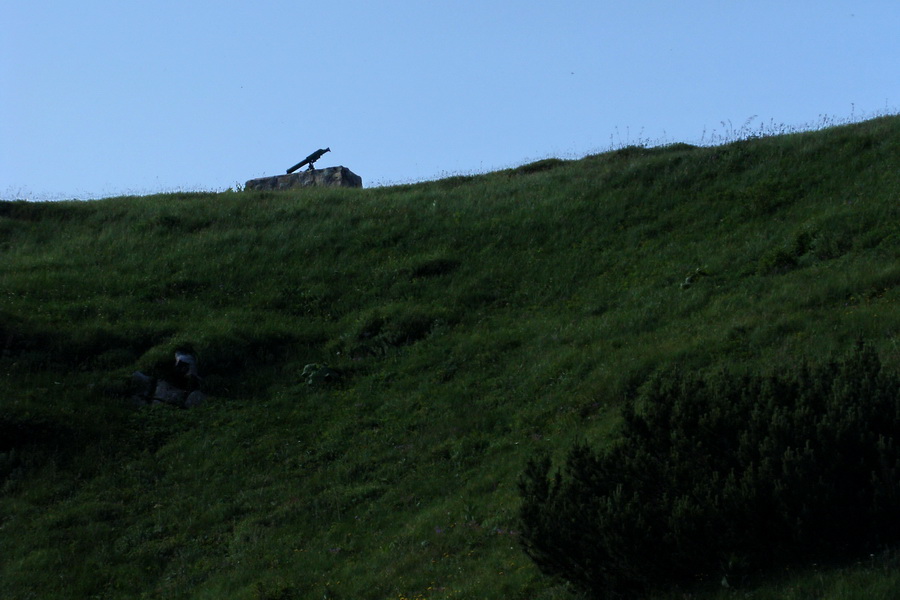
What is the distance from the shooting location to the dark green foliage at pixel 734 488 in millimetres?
6977

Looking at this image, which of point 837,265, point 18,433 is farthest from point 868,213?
point 18,433

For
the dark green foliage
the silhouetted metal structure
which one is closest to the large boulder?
the silhouetted metal structure

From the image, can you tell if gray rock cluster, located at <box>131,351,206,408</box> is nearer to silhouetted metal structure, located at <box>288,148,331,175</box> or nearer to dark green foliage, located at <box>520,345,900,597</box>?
dark green foliage, located at <box>520,345,900,597</box>

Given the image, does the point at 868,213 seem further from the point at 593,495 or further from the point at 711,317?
the point at 593,495

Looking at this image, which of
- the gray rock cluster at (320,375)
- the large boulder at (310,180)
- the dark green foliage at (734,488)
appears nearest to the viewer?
the dark green foliage at (734,488)

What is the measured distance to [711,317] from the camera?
15.0 meters

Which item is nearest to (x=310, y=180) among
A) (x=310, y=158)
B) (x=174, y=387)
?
(x=310, y=158)

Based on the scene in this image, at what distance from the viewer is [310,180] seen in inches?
1371

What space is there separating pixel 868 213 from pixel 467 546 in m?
11.7

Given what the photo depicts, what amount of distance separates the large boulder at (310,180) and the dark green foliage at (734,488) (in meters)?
27.5

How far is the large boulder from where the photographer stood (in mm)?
34469

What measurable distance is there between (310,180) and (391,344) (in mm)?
18133

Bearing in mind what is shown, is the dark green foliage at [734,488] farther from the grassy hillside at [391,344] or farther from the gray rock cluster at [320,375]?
the gray rock cluster at [320,375]

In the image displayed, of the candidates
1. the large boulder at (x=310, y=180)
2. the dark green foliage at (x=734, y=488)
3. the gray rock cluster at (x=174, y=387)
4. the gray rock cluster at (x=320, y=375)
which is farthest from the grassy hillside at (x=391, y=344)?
the large boulder at (x=310, y=180)
